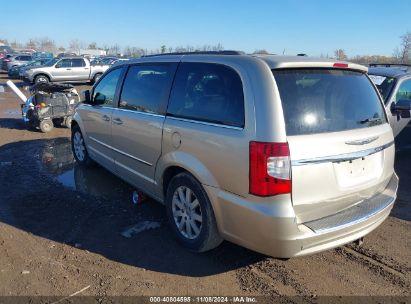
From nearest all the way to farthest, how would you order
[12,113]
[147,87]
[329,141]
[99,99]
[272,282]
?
[329,141] → [272,282] → [147,87] → [99,99] → [12,113]

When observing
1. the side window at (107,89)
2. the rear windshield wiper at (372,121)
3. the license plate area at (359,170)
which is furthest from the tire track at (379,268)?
the side window at (107,89)

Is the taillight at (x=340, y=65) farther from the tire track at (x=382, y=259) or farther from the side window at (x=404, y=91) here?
the side window at (x=404, y=91)

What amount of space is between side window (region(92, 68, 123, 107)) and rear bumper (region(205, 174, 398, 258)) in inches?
97.5

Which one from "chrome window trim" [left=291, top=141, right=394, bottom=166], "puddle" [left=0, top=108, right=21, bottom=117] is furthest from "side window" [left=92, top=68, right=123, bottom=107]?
"puddle" [left=0, top=108, right=21, bottom=117]

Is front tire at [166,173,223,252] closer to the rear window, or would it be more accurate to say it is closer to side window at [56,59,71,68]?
the rear window

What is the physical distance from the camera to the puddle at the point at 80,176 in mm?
5367

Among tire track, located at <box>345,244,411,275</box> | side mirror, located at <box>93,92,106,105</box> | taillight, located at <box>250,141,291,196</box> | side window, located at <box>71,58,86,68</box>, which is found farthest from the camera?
side window, located at <box>71,58,86,68</box>

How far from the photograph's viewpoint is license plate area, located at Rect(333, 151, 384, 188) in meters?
2.95

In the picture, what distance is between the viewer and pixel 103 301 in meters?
2.92

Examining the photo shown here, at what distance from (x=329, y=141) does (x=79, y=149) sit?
477 cm

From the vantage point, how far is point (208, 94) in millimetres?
3363

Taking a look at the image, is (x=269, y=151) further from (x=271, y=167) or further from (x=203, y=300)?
(x=203, y=300)

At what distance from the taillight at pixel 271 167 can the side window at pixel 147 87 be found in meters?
1.47

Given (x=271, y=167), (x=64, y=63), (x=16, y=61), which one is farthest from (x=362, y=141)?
(x=16, y=61)
